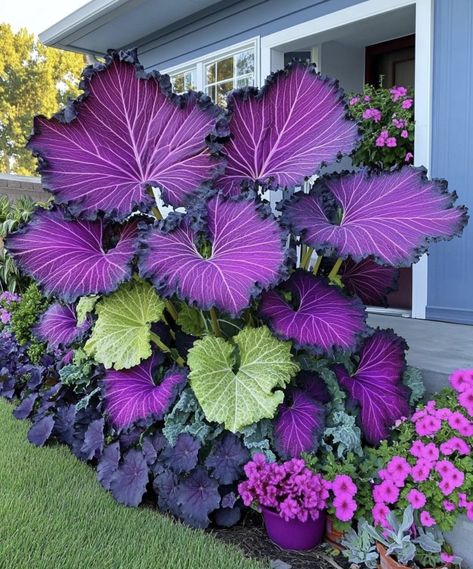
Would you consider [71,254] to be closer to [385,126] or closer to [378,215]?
[378,215]

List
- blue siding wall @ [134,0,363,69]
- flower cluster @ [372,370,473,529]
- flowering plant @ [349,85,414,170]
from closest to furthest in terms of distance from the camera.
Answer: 1. flower cluster @ [372,370,473,529]
2. flowering plant @ [349,85,414,170]
3. blue siding wall @ [134,0,363,69]

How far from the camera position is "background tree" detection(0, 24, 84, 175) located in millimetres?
19500

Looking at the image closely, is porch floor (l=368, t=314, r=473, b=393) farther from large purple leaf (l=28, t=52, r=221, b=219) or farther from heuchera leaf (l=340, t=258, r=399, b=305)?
large purple leaf (l=28, t=52, r=221, b=219)

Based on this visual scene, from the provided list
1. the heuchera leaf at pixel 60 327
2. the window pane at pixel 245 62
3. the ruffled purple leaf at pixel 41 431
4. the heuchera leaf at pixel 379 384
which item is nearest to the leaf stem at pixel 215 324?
the heuchera leaf at pixel 379 384

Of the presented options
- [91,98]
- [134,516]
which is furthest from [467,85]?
[134,516]

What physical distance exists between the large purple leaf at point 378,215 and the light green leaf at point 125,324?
61cm

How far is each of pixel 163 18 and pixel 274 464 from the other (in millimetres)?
4630

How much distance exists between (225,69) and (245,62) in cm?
30

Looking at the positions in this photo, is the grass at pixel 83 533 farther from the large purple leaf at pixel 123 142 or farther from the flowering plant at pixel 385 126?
the flowering plant at pixel 385 126

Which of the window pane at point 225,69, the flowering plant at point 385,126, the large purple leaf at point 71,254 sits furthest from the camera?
the window pane at point 225,69

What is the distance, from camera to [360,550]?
1649 mm

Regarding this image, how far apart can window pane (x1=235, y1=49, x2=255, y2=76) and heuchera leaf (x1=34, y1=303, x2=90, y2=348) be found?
2.95 meters

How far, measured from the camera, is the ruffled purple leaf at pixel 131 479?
6.22 feet

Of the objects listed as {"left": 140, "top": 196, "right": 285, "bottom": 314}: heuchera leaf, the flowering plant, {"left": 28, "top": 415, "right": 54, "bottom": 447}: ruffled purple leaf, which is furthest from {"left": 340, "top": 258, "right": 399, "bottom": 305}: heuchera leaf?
{"left": 28, "top": 415, "right": 54, "bottom": 447}: ruffled purple leaf
